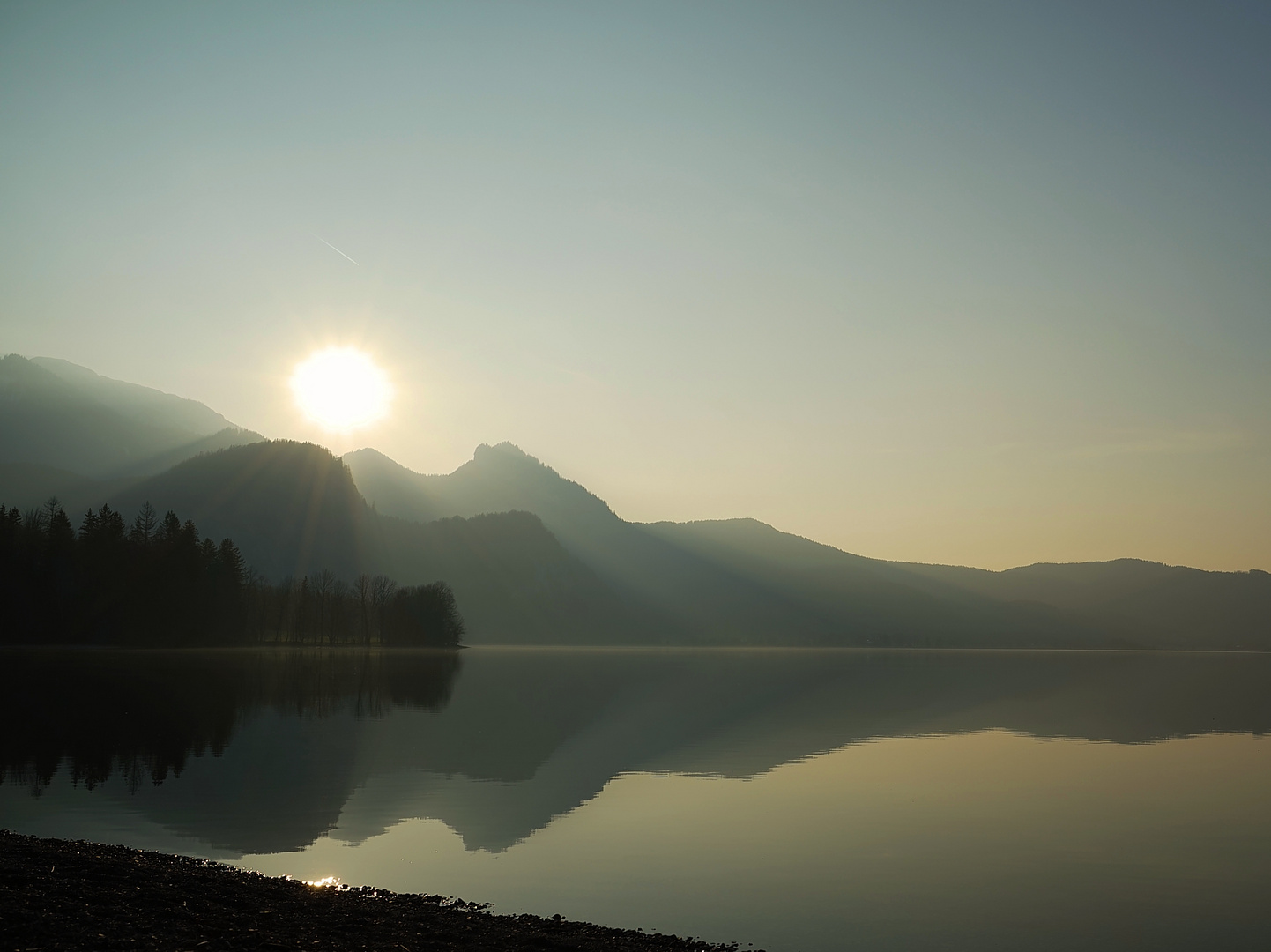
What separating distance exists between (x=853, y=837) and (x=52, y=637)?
148479 millimetres

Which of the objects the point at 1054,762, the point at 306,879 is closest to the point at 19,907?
the point at 306,879

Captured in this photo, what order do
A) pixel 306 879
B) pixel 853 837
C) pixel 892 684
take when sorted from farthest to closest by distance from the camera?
pixel 892 684 < pixel 853 837 < pixel 306 879

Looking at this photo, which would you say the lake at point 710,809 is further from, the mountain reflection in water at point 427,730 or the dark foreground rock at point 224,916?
the dark foreground rock at point 224,916

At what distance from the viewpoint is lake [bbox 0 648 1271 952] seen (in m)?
20.5

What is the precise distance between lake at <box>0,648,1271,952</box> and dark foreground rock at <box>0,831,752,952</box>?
6.20 feet

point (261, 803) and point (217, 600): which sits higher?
point (217, 600)

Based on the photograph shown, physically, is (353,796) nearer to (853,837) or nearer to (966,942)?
(853,837)

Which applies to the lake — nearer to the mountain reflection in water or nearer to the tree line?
the mountain reflection in water

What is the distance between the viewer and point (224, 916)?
16.8 m

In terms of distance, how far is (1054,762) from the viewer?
44.7 metres

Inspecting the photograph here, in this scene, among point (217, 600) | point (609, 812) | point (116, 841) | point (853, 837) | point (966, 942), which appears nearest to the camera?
point (966, 942)

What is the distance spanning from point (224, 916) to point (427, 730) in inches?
1467

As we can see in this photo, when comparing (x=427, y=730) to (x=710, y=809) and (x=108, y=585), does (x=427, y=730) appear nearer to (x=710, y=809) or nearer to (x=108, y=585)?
(x=710, y=809)

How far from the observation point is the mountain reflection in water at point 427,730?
97.1 feet
